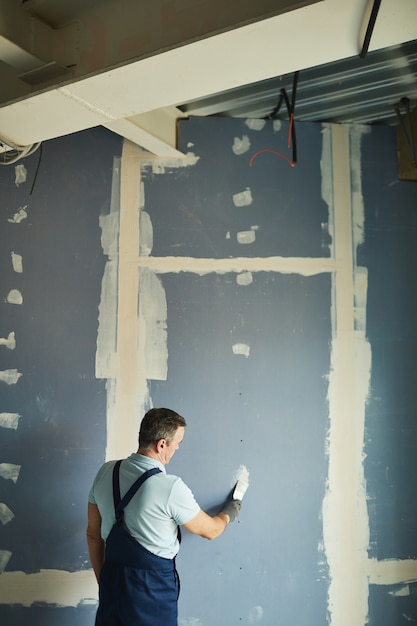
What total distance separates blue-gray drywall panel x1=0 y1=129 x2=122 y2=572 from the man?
Result: 64cm

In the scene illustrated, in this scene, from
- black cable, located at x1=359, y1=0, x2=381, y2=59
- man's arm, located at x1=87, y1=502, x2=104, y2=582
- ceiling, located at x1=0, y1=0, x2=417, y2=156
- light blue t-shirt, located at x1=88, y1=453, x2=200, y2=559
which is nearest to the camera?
black cable, located at x1=359, y1=0, x2=381, y2=59

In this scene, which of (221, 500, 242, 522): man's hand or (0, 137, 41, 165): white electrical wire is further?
(221, 500, 242, 522): man's hand

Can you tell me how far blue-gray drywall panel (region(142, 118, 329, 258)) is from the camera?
114 inches

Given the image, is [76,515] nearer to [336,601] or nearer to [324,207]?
[336,601]

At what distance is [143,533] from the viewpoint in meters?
2.07

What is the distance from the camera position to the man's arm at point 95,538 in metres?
2.30

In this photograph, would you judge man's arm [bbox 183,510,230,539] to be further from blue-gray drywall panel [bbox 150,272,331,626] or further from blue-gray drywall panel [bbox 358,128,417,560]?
blue-gray drywall panel [bbox 358,128,417,560]

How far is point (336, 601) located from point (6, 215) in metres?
2.53

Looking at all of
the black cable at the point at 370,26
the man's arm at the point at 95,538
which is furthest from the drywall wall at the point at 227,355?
the black cable at the point at 370,26

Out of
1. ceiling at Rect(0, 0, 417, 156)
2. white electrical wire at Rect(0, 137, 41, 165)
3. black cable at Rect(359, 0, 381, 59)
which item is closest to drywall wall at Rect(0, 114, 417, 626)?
white electrical wire at Rect(0, 137, 41, 165)

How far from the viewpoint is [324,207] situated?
115 inches

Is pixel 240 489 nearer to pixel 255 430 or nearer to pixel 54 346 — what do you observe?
pixel 255 430

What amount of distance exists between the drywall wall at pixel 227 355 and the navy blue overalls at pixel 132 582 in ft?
2.10

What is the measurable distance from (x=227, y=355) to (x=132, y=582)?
3.79ft
